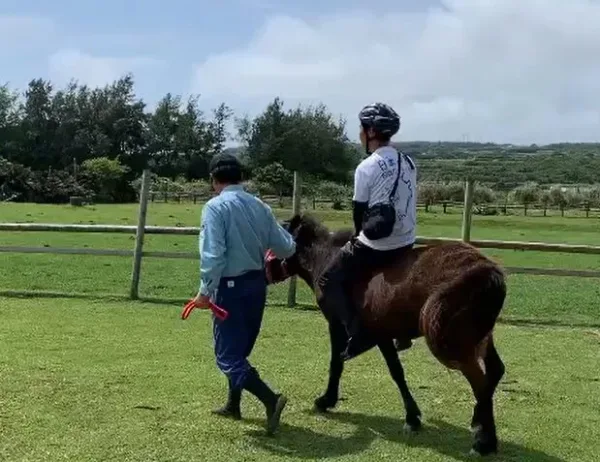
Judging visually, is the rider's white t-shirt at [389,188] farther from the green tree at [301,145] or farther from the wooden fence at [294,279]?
the green tree at [301,145]

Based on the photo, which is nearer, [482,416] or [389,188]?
[482,416]

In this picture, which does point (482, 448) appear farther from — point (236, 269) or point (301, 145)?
point (301, 145)

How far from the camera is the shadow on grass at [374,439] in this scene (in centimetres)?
515

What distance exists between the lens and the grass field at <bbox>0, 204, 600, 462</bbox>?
520cm

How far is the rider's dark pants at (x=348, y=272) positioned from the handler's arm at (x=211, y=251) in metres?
0.74

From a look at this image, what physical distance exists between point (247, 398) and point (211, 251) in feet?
4.90

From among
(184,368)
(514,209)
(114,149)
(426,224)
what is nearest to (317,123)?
(114,149)

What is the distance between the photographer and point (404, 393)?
5656 millimetres

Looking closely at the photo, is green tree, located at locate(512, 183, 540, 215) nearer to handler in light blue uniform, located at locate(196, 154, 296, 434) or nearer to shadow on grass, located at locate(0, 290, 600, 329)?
shadow on grass, located at locate(0, 290, 600, 329)

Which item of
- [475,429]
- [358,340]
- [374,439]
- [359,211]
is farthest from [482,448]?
[359,211]

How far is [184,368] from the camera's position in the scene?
7.27 m

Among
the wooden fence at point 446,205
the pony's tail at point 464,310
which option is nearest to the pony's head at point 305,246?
the pony's tail at point 464,310

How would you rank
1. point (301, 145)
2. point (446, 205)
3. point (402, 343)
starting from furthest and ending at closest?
point (301, 145), point (446, 205), point (402, 343)

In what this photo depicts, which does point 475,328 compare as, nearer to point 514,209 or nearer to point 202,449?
point 202,449
